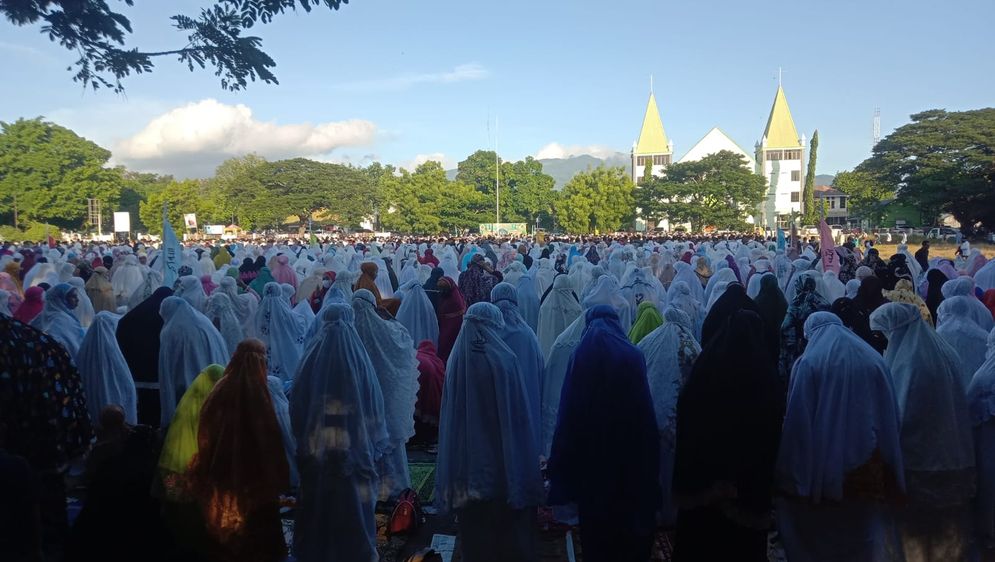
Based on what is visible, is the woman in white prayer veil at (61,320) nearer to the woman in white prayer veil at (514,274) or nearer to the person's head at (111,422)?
the person's head at (111,422)

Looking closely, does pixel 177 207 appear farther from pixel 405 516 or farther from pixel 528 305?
pixel 405 516

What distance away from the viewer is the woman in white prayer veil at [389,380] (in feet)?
15.0

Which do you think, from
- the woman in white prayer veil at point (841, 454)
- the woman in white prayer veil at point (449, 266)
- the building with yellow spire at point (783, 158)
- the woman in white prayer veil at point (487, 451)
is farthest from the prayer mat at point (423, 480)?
the building with yellow spire at point (783, 158)

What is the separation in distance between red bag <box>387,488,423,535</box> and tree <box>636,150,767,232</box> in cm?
3988

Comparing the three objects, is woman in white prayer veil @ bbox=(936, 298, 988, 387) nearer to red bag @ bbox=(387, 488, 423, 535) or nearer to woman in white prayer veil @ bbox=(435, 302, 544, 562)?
woman in white prayer veil @ bbox=(435, 302, 544, 562)

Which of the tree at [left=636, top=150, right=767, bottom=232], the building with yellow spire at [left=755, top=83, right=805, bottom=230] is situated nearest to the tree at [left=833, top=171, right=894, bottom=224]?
the tree at [left=636, top=150, right=767, bottom=232]

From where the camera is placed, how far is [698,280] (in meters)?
8.81

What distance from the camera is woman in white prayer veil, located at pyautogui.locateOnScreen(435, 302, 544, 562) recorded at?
337 cm

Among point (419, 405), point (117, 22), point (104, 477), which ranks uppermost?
point (117, 22)

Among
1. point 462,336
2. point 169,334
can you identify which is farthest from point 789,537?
point 169,334

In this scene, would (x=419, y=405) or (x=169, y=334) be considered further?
(x=419, y=405)

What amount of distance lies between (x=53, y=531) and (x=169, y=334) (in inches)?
58.6

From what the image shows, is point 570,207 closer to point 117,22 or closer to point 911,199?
point 911,199

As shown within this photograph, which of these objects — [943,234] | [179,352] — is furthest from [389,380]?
[943,234]
